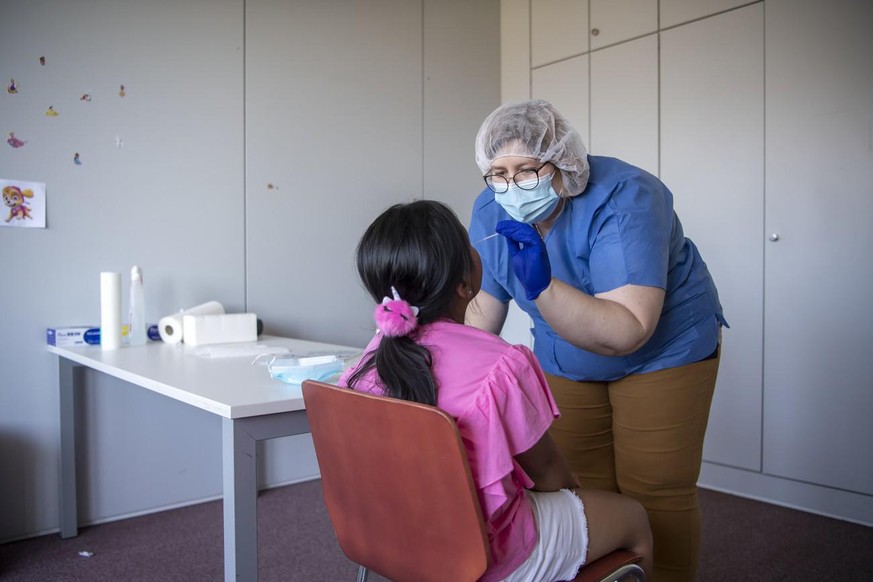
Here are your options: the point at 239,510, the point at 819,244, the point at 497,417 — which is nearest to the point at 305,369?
the point at 239,510

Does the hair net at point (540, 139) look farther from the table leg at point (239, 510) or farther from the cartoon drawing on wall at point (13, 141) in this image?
the cartoon drawing on wall at point (13, 141)

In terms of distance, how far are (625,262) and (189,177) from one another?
74.6 inches

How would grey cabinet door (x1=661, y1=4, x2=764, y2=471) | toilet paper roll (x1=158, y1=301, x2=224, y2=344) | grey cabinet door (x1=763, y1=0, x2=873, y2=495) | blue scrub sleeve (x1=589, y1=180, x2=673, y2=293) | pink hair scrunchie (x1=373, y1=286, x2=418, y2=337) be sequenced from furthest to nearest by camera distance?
grey cabinet door (x1=661, y1=4, x2=764, y2=471) → grey cabinet door (x1=763, y1=0, x2=873, y2=495) → toilet paper roll (x1=158, y1=301, x2=224, y2=344) → blue scrub sleeve (x1=589, y1=180, x2=673, y2=293) → pink hair scrunchie (x1=373, y1=286, x2=418, y2=337)

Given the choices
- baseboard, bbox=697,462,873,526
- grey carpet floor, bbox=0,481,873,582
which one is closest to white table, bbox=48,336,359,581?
grey carpet floor, bbox=0,481,873,582

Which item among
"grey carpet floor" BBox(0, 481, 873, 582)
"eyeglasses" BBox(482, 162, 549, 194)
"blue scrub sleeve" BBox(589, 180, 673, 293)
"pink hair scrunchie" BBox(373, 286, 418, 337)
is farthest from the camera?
"grey carpet floor" BBox(0, 481, 873, 582)

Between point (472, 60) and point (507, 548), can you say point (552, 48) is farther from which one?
point (507, 548)

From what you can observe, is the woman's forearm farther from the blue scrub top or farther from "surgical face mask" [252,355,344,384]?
Result: "surgical face mask" [252,355,344,384]

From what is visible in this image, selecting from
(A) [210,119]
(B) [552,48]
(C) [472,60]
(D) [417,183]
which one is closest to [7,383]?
(A) [210,119]

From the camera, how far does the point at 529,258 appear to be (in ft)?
3.68

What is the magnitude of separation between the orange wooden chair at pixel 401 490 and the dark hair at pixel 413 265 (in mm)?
92

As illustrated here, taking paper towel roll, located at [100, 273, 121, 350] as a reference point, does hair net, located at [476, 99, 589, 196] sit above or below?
above

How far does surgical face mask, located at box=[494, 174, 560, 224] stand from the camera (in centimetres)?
136

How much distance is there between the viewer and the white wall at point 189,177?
89.3 inches

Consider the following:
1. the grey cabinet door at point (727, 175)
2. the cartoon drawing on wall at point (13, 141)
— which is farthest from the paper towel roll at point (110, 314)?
the grey cabinet door at point (727, 175)
